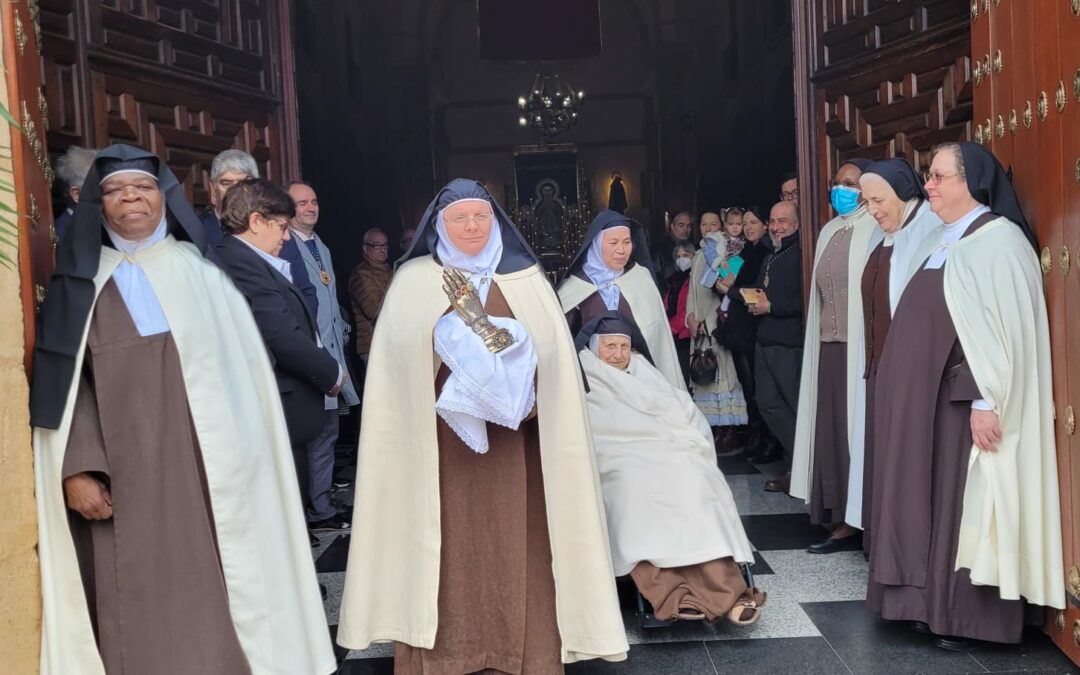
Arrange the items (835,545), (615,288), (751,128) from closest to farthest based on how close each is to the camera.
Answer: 1. (835,545)
2. (615,288)
3. (751,128)

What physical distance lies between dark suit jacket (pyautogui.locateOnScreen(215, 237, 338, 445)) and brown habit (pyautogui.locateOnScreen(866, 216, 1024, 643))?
2155mm

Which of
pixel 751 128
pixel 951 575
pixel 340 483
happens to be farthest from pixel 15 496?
pixel 751 128

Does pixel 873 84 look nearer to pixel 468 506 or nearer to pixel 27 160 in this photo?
pixel 468 506

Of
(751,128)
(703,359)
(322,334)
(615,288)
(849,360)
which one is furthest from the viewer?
(751,128)

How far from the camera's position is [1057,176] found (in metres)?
3.25

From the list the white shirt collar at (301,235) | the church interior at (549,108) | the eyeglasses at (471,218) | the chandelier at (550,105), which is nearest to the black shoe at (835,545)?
the eyeglasses at (471,218)

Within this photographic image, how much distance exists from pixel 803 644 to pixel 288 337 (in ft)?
7.22

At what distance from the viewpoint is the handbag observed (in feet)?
23.7

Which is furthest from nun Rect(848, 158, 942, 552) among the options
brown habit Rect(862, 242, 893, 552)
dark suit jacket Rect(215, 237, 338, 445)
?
dark suit jacket Rect(215, 237, 338, 445)

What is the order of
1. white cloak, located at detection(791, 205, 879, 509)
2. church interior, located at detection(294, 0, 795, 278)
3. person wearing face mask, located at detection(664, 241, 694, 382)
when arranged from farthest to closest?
1. church interior, located at detection(294, 0, 795, 278)
2. person wearing face mask, located at detection(664, 241, 694, 382)
3. white cloak, located at detection(791, 205, 879, 509)

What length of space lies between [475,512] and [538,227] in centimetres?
1287

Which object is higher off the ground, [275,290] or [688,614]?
[275,290]

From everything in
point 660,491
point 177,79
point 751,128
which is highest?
point 751,128

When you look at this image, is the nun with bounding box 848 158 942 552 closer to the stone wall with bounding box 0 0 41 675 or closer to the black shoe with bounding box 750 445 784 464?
the black shoe with bounding box 750 445 784 464
